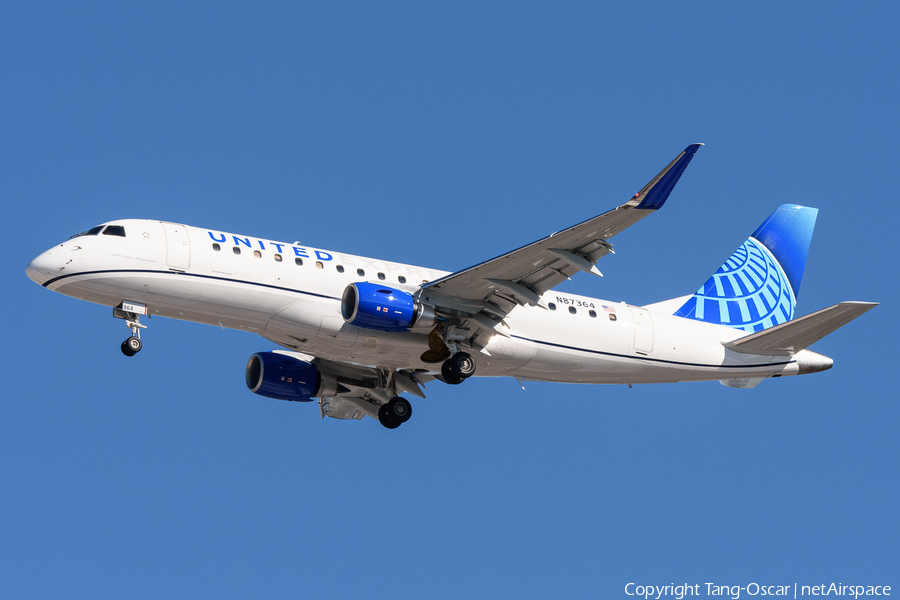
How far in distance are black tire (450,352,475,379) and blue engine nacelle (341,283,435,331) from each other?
1867 mm

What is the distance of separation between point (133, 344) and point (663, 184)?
14899 mm

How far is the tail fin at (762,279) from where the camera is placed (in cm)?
3741

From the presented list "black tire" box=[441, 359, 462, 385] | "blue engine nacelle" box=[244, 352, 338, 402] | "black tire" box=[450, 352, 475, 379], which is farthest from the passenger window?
"black tire" box=[450, 352, 475, 379]

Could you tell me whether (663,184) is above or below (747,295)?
below

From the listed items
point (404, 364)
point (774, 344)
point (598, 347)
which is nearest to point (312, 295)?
point (404, 364)

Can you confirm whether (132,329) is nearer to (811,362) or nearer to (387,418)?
(387,418)

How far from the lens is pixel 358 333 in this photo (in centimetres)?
3084

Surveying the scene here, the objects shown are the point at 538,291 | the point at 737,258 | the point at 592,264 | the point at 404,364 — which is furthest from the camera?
the point at 737,258

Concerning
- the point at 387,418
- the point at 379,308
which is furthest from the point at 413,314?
the point at 387,418

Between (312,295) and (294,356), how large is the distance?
5561 mm

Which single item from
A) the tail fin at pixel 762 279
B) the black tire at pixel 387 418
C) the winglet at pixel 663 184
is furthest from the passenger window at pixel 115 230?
the tail fin at pixel 762 279

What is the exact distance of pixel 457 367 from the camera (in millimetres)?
31906

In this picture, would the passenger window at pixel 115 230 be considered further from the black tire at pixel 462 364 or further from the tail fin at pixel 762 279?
the tail fin at pixel 762 279

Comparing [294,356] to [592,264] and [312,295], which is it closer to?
[312,295]
